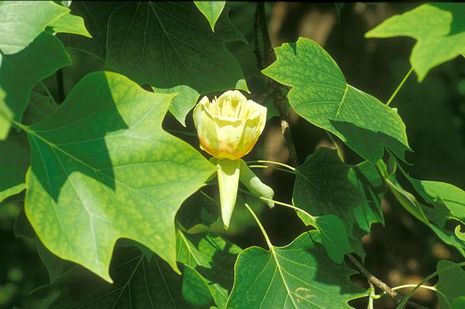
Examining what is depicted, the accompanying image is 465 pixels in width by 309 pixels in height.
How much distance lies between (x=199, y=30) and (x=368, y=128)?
0.46 m

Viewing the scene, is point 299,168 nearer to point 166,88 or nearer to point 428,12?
point 166,88

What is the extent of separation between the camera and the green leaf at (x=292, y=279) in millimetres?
1466

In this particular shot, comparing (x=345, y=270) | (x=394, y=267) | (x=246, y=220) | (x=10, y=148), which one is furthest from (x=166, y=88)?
(x=246, y=220)

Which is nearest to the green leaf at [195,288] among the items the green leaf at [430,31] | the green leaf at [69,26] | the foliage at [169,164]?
the foliage at [169,164]

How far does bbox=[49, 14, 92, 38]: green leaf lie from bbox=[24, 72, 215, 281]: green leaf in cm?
16

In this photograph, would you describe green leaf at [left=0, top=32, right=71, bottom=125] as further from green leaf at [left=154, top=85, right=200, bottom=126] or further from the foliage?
green leaf at [left=154, top=85, right=200, bottom=126]

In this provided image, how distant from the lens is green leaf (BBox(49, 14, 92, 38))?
1.41 metres

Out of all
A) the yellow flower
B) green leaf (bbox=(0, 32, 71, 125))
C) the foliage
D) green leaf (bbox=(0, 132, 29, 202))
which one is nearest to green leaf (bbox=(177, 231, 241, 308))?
the foliage

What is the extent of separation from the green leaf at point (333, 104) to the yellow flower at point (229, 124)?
7 cm

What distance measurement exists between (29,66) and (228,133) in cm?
37

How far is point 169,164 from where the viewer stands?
4.27 feet

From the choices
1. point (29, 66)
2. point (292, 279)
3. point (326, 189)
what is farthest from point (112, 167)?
point (326, 189)

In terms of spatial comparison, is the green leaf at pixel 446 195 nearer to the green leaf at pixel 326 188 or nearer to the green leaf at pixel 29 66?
the green leaf at pixel 326 188

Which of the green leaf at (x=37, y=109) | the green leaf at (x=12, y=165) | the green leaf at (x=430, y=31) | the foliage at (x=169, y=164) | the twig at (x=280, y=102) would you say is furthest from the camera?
the twig at (x=280, y=102)
